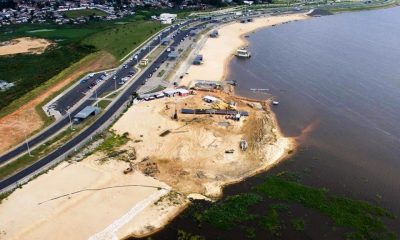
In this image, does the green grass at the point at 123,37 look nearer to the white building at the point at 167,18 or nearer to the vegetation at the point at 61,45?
the vegetation at the point at 61,45

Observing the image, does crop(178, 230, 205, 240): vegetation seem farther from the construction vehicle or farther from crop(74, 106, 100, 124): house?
crop(74, 106, 100, 124): house

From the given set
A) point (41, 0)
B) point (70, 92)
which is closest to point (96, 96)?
point (70, 92)

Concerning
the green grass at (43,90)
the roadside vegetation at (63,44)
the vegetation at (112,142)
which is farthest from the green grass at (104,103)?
the roadside vegetation at (63,44)

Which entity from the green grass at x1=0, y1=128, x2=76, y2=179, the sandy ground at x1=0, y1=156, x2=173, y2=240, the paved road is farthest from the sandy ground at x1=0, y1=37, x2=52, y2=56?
the sandy ground at x1=0, y1=156, x2=173, y2=240

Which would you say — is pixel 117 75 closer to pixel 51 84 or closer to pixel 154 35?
pixel 51 84

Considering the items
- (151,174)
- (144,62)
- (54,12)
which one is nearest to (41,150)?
(151,174)

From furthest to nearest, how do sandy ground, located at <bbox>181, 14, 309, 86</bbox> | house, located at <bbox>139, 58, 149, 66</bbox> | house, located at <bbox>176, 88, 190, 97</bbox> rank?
house, located at <bbox>139, 58, 149, 66</bbox> → sandy ground, located at <bbox>181, 14, 309, 86</bbox> → house, located at <bbox>176, 88, 190, 97</bbox>

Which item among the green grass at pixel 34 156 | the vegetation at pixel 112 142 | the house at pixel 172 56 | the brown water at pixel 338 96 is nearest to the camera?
the green grass at pixel 34 156
